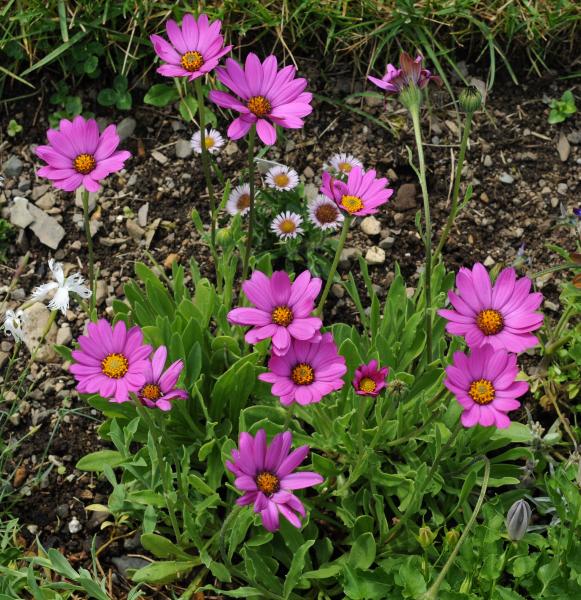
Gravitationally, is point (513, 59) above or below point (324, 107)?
above

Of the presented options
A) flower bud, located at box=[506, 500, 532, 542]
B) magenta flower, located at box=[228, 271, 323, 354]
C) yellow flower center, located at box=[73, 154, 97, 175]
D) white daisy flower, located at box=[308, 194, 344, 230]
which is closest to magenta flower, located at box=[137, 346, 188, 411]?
magenta flower, located at box=[228, 271, 323, 354]

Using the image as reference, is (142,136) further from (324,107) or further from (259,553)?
(259,553)

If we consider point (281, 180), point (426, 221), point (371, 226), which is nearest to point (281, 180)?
point (281, 180)

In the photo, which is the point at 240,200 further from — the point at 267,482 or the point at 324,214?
the point at 267,482

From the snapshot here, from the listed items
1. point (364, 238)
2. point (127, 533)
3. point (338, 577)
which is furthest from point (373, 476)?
point (364, 238)

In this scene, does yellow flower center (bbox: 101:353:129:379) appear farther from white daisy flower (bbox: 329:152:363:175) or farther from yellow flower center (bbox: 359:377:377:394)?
white daisy flower (bbox: 329:152:363:175)

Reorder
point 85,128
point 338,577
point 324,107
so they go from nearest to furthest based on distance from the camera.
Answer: point 85,128 < point 338,577 < point 324,107
